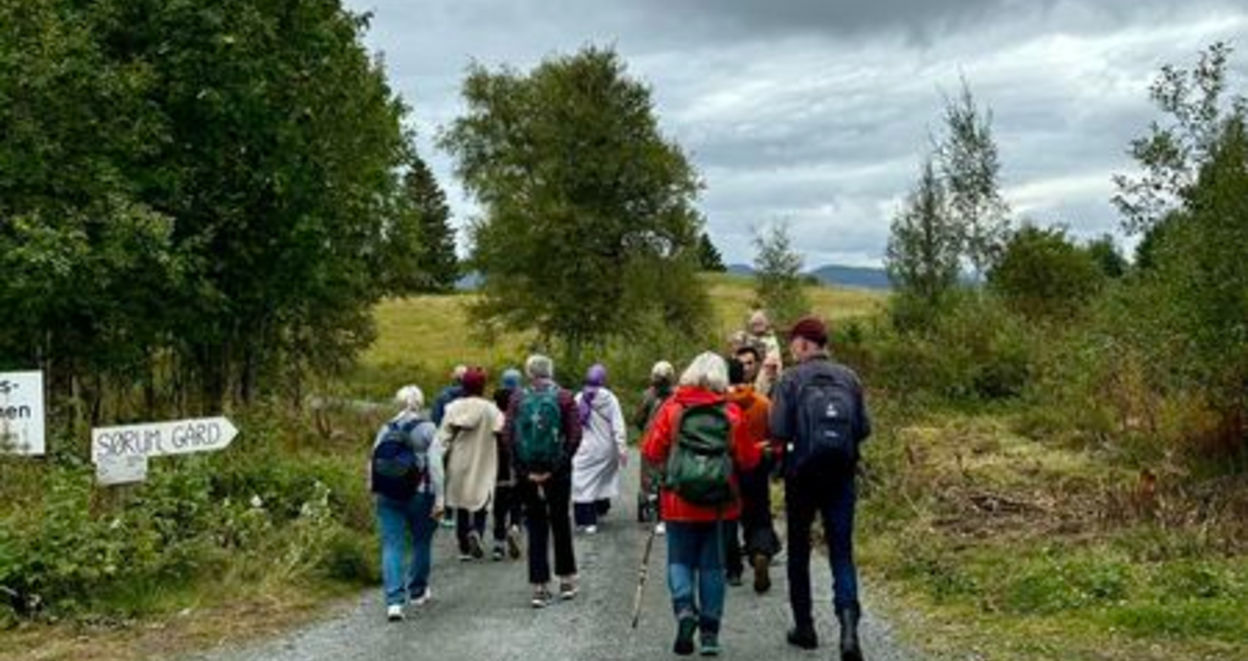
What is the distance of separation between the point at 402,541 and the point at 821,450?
420cm

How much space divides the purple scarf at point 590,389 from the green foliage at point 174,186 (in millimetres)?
6104

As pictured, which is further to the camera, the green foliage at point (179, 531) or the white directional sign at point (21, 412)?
the white directional sign at point (21, 412)

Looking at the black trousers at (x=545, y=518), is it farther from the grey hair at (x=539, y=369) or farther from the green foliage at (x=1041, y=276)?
the green foliage at (x=1041, y=276)

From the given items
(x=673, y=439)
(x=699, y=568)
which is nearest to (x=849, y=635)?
(x=699, y=568)

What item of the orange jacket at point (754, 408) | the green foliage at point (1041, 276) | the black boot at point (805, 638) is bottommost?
the black boot at point (805, 638)

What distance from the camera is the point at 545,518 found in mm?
11539

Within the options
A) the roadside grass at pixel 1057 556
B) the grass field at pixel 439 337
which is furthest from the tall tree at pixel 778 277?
the roadside grass at pixel 1057 556

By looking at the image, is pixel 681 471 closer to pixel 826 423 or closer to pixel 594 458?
pixel 826 423

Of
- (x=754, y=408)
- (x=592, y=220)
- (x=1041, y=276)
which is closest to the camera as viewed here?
(x=754, y=408)

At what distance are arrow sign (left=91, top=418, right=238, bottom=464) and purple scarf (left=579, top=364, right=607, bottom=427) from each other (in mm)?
4282

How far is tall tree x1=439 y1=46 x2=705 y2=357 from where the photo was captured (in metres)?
45.1

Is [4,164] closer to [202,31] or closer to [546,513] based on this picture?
[202,31]

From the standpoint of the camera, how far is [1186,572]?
10.8 m

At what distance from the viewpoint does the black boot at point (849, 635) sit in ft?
29.5
